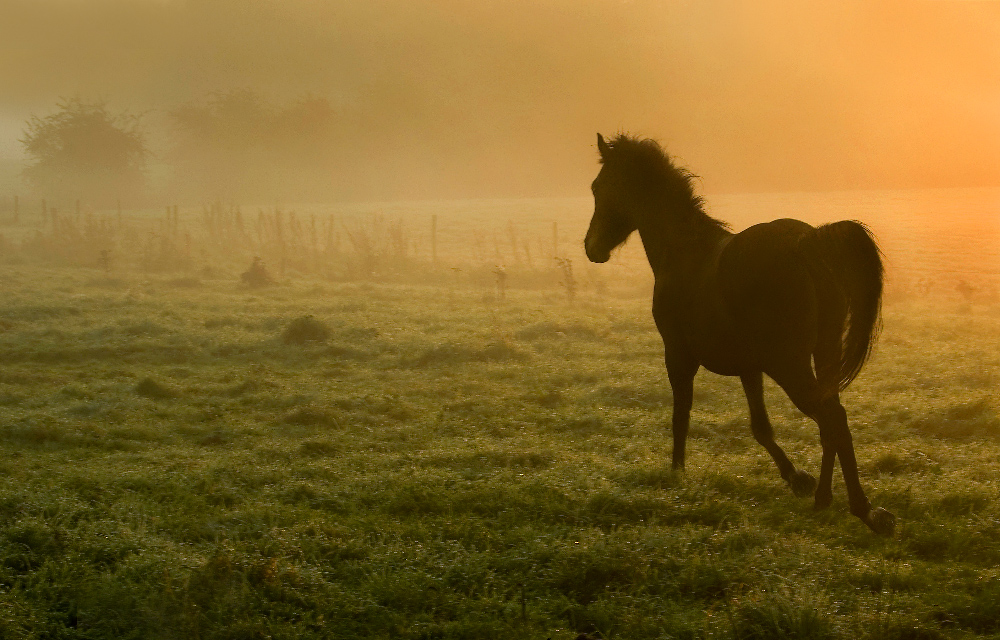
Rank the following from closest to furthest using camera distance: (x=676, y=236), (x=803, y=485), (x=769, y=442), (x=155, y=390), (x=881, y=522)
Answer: (x=881, y=522), (x=803, y=485), (x=769, y=442), (x=676, y=236), (x=155, y=390)

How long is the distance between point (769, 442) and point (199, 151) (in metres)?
74.4

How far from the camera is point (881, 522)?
19.6ft

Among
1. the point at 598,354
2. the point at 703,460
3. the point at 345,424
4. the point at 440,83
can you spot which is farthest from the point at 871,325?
the point at 440,83

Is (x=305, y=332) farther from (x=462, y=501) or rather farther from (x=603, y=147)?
(x=462, y=501)

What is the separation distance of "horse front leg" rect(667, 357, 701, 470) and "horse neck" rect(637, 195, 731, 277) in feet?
2.81

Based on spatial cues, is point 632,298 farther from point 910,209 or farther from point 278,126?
point 278,126

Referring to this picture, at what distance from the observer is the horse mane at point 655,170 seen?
7.96 metres

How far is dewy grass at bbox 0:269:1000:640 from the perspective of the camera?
4.86 m

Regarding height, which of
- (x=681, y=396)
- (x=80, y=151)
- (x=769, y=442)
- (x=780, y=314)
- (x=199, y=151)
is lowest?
(x=769, y=442)

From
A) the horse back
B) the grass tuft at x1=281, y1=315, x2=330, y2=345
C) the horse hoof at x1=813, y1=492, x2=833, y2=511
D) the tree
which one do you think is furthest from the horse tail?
the tree

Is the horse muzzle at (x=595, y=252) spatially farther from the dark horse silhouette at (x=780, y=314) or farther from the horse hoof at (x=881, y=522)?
the horse hoof at (x=881, y=522)

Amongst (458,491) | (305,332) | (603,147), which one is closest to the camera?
(458,491)

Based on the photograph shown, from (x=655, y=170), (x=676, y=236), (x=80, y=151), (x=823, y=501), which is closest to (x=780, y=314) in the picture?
(x=823, y=501)

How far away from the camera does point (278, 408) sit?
37.2ft
